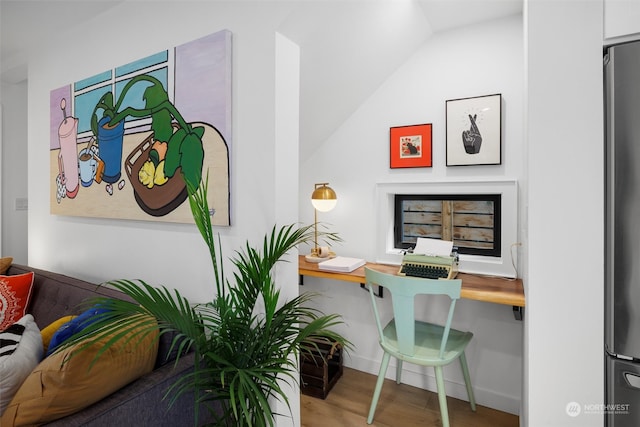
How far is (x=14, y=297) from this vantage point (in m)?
1.96

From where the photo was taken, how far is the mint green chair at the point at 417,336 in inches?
66.8

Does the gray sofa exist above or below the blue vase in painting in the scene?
below

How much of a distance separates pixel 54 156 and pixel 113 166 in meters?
0.85

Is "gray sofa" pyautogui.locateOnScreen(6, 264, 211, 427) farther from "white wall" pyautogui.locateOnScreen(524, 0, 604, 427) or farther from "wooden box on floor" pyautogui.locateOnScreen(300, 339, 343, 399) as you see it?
"white wall" pyautogui.locateOnScreen(524, 0, 604, 427)

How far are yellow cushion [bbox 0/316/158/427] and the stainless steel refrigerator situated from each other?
1.54 metres

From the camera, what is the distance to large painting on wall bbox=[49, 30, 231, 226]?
1557 millimetres

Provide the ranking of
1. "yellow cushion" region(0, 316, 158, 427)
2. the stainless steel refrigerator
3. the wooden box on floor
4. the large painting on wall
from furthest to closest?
the wooden box on floor, the large painting on wall, the stainless steel refrigerator, "yellow cushion" region(0, 316, 158, 427)

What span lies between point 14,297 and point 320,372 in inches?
74.2

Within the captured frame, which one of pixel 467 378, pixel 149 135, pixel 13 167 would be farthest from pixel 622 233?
pixel 13 167

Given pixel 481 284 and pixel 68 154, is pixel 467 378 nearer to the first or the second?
pixel 481 284

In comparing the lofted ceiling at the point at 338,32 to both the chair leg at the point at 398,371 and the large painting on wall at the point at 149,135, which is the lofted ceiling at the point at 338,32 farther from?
the chair leg at the point at 398,371

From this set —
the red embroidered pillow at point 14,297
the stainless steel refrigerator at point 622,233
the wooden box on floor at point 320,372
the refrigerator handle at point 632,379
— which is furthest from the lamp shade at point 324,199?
the red embroidered pillow at point 14,297

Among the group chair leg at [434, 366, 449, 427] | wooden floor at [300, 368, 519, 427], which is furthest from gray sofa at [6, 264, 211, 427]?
chair leg at [434, 366, 449, 427]

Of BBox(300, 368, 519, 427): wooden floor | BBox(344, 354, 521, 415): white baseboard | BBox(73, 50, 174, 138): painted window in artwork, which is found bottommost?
BBox(300, 368, 519, 427): wooden floor
